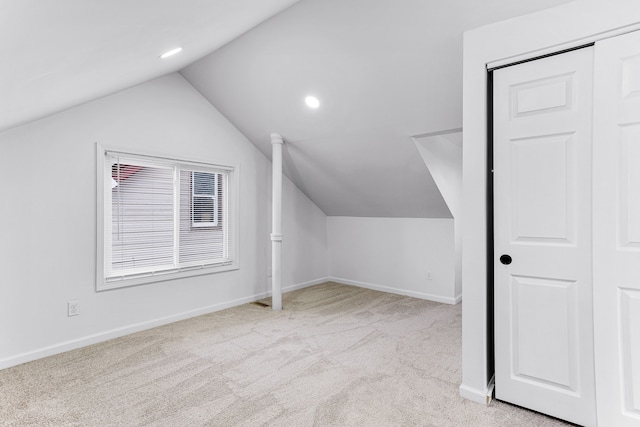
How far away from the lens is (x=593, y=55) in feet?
5.93

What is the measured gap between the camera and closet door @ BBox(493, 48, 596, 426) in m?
1.85

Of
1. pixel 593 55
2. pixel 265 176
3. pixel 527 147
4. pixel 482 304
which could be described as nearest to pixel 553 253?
pixel 482 304

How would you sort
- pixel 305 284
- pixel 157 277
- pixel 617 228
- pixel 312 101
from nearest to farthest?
pixel 617 228, pixel 312 101, pixel 157 277, pixel 305 284

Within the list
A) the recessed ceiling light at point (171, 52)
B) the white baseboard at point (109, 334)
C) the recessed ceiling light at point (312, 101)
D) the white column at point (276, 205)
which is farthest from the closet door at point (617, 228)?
the white baseboard at point (109, 334)

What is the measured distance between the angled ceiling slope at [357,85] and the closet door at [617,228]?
54 cm

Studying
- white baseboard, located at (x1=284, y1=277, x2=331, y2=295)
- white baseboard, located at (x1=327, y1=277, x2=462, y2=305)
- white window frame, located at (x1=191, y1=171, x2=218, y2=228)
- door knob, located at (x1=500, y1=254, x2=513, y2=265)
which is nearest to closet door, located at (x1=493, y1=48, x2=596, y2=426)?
door knob, located at (x1=500, y1=254, x2=513, y2=265)

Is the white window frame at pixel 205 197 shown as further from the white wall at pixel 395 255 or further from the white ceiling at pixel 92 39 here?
the white wall at pixel 395 255

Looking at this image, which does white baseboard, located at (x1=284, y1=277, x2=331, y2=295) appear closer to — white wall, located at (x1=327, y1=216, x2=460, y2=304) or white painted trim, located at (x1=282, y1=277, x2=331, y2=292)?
white painted trim, located at (x1=282, y1=277, x2=331, y2=292)

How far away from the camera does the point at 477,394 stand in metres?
2.09

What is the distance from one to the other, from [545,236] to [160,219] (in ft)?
11.1

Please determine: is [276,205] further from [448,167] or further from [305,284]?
[448,167]

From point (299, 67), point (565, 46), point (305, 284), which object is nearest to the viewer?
point (565, 46)

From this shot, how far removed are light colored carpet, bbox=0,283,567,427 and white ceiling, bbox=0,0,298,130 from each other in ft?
5.74

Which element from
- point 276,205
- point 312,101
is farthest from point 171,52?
point 276,205
